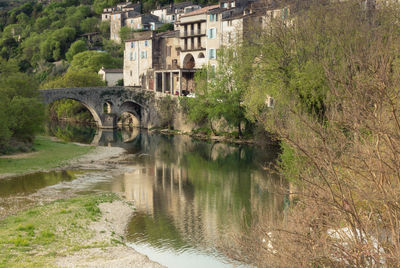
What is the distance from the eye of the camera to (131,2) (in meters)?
93.8

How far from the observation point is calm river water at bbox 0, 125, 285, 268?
14.9m

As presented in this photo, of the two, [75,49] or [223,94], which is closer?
[223,94]

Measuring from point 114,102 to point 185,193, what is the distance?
29.2 metres

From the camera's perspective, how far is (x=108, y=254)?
14328 millimetres

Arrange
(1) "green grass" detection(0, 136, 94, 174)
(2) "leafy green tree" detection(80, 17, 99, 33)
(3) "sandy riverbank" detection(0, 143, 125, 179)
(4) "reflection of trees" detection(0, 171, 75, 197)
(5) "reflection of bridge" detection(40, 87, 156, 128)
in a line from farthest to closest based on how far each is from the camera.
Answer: (2) "leafy green tree" detection(80, 17, 99, 33) < (5) "reflection of bridge" detection(40, 87, 156, 128) < (3) "sandy riverbank" detection(0, 143, 125, 179) < (1) "green grass" detection(0, 136, 94, 174) < (4) "reflection of trees" detection(0, 171, 75, 197)

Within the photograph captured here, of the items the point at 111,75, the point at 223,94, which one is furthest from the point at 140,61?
the point at 223,94

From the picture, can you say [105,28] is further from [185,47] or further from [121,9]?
[185,47]

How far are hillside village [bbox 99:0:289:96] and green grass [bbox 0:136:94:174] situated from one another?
43.7ft

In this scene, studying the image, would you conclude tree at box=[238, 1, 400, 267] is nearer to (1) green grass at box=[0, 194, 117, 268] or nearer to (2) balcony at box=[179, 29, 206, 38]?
(1) green grass at box=[0, 194, 117, 268]

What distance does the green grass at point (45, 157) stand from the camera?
2638cm

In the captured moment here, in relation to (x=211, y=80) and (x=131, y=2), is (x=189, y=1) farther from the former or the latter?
(x=211, y=80)

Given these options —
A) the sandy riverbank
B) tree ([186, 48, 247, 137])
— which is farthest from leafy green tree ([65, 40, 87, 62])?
the sandy riverbank

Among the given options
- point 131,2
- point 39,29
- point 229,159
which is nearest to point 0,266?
point 229,159

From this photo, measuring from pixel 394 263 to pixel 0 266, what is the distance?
9.88m
